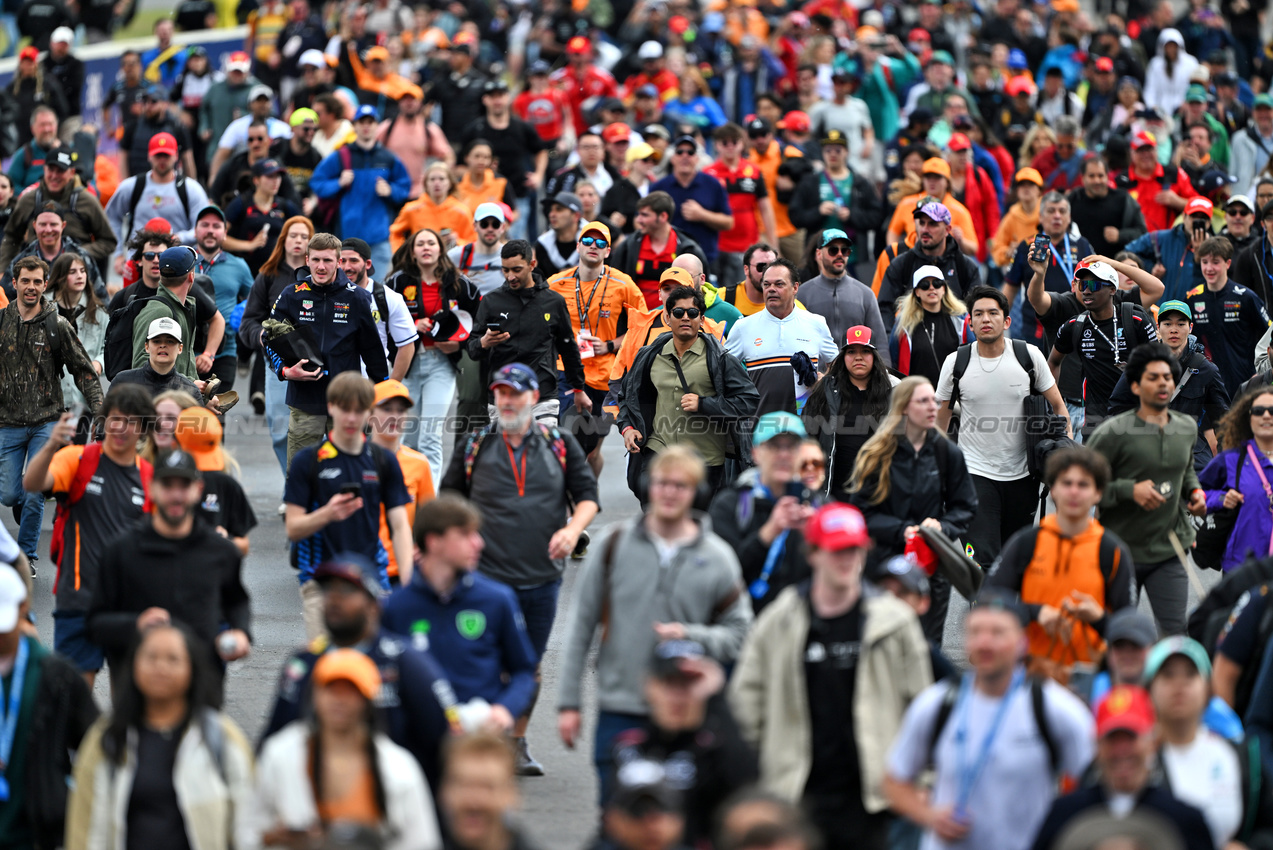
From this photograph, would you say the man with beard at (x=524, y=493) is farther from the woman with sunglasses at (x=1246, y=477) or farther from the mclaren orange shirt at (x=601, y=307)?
the mclaren orange shirt at (x=601, y=307)

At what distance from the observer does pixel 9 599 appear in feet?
22.1

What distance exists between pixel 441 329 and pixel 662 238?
2.36 metres

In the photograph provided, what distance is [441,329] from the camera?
13.2m

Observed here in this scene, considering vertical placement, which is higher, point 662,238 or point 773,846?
→ point 773,846

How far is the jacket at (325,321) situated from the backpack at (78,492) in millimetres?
3116

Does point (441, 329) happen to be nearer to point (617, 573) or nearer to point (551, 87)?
point (617, 573)

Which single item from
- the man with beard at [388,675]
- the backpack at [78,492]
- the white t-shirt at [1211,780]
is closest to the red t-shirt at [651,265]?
the backpack at [78,492]

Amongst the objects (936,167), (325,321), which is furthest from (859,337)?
(936,167)

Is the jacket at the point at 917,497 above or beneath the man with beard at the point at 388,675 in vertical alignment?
beneath

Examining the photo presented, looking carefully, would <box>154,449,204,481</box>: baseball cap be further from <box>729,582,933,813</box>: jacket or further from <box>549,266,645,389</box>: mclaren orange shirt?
<box>549,266,645,389</box>: mclaren orange shirt

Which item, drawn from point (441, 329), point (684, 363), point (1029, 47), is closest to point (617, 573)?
point (684, 363)

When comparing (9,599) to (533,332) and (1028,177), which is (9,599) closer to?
(533,332)

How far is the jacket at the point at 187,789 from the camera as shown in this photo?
6230mm

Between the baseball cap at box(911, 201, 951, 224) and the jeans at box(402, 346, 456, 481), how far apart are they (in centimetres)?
399
